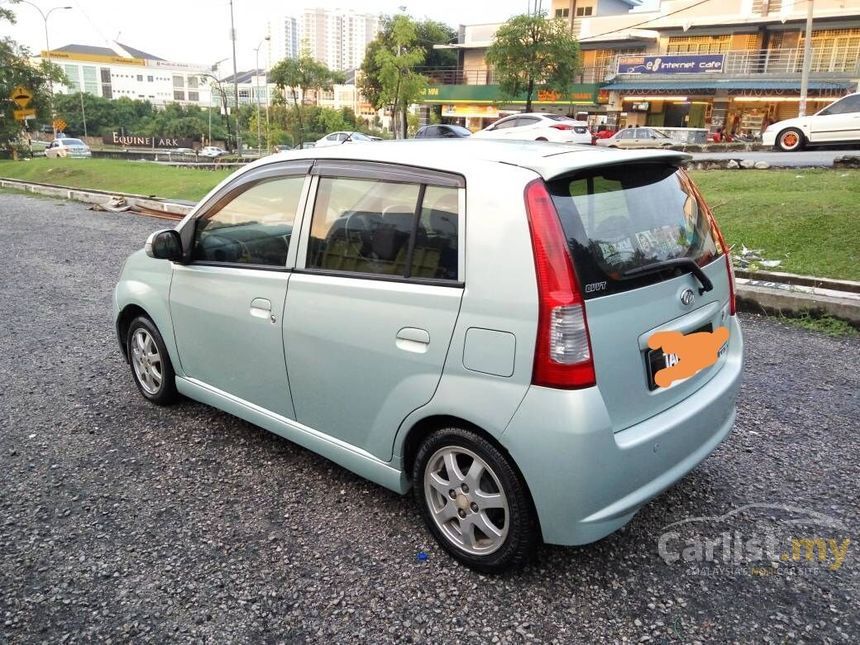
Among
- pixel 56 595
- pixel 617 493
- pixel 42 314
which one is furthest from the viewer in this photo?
pixel 42 314

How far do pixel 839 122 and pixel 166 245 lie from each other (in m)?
18.5

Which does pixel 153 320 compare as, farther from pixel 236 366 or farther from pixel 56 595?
pixel 56 595

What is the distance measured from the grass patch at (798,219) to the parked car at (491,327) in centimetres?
484

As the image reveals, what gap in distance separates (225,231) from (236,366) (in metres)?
0.76

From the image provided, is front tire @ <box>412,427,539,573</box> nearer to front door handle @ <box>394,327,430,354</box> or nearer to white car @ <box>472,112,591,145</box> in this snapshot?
front door handle @ <box>394,327,430,354</box>

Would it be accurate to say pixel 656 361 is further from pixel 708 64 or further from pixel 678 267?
pixel 708 64

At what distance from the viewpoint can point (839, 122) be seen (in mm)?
16938

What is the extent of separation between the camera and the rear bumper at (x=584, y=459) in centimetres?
228

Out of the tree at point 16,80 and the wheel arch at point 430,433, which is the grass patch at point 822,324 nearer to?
the wheel arch at point 430,433

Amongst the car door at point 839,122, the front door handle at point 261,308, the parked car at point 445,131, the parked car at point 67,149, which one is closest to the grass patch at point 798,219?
the front door handle at point 261,308

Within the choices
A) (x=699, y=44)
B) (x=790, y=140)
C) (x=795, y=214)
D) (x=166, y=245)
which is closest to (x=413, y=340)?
(x=166, y=245)

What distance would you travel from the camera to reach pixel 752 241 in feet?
26.5

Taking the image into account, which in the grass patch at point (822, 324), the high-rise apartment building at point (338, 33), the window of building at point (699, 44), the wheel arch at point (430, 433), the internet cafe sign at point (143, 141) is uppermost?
the high-rise apartment building at point (338, 33)

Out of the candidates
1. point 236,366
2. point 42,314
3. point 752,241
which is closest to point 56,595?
point 236,366
